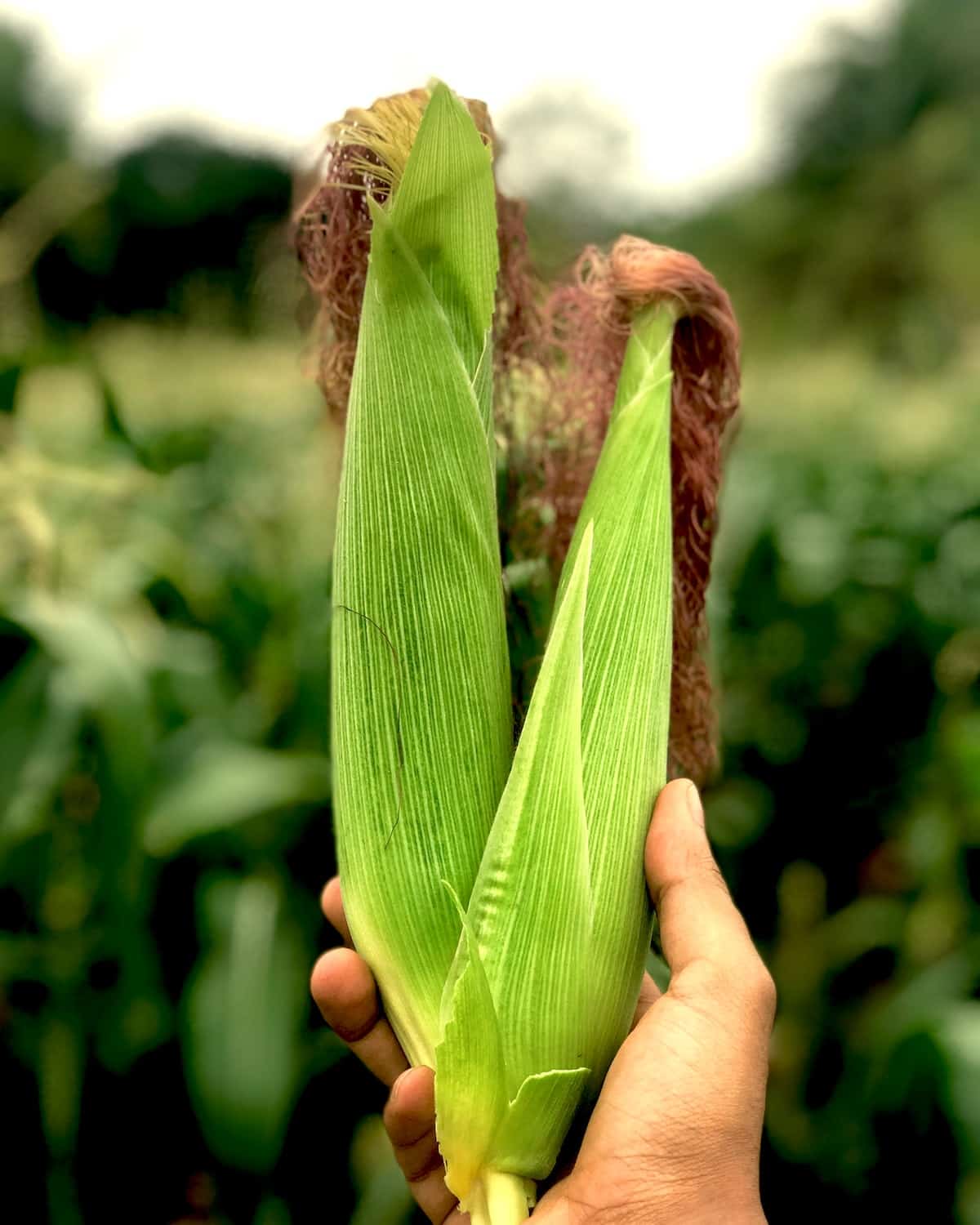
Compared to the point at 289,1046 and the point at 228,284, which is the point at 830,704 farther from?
the point at 228,284

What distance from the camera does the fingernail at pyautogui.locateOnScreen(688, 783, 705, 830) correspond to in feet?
2.46

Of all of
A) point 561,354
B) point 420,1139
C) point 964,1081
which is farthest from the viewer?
point 964,1081

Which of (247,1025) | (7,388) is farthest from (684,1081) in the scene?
(7,388)

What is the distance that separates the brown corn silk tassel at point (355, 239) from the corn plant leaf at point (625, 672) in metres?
0.22

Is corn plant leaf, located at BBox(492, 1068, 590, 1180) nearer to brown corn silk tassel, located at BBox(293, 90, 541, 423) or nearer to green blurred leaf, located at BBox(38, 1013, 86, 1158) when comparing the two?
brown corn silk tassel, located at BBox(293, 90, 541, 423)

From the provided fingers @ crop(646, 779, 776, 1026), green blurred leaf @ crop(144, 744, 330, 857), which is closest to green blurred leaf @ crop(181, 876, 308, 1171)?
green blurred leaf @ crop(144, 744, 330, 857)

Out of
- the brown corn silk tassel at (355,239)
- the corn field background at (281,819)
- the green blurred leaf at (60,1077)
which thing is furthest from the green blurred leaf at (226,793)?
the brown corn silk tassel at (355,239)

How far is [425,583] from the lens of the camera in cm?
72

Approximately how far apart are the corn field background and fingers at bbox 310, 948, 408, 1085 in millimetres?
331

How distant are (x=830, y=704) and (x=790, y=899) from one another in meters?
0.48

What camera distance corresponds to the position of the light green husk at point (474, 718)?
68 cm

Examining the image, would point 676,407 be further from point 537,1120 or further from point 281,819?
point 281,819

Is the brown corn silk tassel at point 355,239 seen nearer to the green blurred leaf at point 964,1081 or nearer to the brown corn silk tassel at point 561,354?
the brown corn silk tassel at point 561,354

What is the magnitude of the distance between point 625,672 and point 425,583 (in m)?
0.15
